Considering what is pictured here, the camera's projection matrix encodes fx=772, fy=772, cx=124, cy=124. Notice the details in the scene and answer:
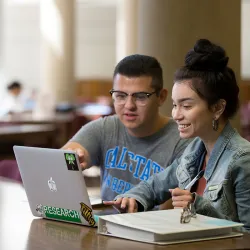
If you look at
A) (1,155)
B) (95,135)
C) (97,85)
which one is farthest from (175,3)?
(97,85)

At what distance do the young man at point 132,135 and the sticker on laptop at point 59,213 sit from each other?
0.57m

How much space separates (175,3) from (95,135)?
1.52 meters

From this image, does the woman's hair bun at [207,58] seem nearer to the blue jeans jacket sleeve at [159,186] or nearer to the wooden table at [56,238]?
the blue jeans jacket sleeve at [159,186]

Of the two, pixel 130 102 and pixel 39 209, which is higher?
pixel 130 102

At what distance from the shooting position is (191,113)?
2688 millimetres

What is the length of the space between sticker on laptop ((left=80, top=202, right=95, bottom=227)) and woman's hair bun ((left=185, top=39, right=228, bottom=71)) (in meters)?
0.63

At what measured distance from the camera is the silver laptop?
2553 mm

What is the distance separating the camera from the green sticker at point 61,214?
262 centimetres

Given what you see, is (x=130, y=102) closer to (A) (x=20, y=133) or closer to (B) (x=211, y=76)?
(B) (x=211, y=76)

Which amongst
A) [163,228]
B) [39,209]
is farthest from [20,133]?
[163,228]

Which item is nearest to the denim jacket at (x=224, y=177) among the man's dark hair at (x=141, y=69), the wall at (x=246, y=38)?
the man's dark hair at (x=141, y=69)

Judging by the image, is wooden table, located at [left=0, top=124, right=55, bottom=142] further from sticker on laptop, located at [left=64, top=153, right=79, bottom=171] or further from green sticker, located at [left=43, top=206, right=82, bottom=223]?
sticker on laptop, located at [left=64, top=153, right=79, bottom=171]

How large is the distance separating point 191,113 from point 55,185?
0.53 meters

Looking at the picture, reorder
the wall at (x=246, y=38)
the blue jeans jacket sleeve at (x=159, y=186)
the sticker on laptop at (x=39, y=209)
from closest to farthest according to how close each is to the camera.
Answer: the sticker on laptop at (x=39, y=209) < the blue jeans jacket sleeve at (x=159, y=186) < the wall at (x=246, y=38)
